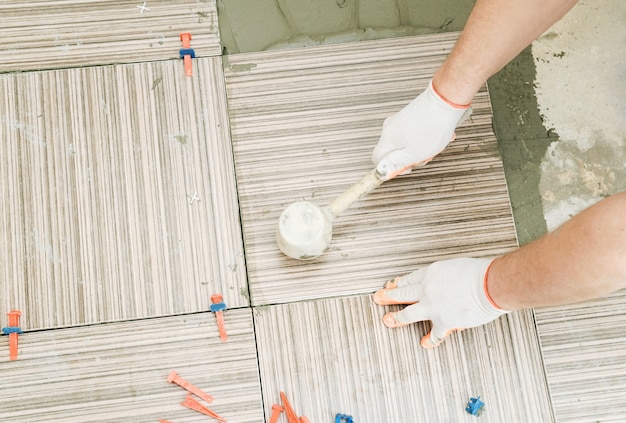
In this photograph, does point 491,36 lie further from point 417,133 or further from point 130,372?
point 130,372

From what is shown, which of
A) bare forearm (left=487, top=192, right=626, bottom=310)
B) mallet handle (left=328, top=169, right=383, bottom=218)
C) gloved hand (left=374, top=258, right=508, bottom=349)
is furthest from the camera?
Result: mallet handle (left=328, top=169, right=383, bottom=218)

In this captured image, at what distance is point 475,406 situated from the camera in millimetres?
1188

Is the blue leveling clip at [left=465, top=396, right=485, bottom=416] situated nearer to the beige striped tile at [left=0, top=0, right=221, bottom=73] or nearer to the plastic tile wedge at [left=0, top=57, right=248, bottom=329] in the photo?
the plastic tile wedge at [left=0, top=57, right=248, bottom=329]

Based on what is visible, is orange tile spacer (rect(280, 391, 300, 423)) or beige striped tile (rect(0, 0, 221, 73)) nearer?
orange tile spacer (rect(280, 391, 300, 423))

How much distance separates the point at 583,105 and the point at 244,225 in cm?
87

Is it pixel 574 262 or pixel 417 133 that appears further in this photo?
pixel 417 133

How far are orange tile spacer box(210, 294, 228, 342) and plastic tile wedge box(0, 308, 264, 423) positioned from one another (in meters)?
0.01

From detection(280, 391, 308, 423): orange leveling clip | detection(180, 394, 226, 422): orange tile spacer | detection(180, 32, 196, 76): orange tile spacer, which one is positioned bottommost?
detection(280, 391, 308, 423): orange leveling clip

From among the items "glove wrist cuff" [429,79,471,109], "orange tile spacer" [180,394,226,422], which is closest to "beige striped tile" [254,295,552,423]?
"orange tile spacer" [180,394,226,422]

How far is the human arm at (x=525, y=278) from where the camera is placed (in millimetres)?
797

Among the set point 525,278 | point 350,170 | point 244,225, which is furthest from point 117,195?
point 525,278

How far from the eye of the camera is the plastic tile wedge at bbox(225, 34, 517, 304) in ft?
4.14

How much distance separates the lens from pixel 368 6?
1.41 meters

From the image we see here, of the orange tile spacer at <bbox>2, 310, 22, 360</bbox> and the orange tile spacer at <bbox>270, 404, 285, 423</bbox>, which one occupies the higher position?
the orange tile spacer at <bbox>2, 310, 22, 360</bbox>
